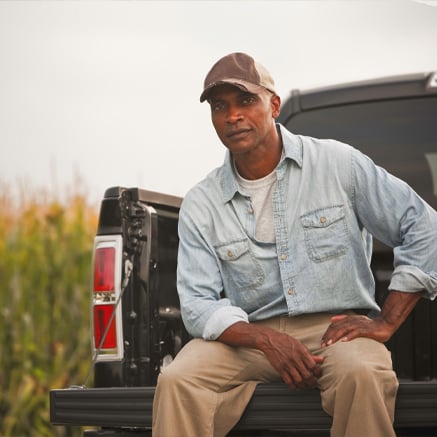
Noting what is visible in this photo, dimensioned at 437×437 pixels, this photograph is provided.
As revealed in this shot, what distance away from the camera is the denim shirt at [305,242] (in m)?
3.54

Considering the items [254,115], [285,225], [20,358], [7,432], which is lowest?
[7,432]

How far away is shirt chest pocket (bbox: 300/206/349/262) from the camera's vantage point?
3.59 metres

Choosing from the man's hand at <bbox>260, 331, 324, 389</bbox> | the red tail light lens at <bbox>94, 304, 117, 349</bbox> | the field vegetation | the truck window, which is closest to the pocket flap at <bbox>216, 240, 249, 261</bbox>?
the man's hand at <bbox>260, 331, 324, 389</bbox>

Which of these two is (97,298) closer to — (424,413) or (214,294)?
(214,294)

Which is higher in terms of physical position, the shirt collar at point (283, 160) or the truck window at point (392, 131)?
the truck window at point (392, 131)

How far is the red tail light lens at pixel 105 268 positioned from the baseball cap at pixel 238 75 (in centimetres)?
78

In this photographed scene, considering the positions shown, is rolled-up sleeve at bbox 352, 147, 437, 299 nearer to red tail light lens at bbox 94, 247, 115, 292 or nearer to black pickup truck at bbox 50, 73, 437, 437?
black pickup truck at bbox 50, 73, 437, 437

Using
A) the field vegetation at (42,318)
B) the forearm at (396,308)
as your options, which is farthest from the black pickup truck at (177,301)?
the field vegetation at (42,318)

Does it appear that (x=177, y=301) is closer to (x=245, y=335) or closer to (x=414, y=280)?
(x=245, y=335)

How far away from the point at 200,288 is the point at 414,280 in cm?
73

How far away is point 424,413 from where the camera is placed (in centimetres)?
324

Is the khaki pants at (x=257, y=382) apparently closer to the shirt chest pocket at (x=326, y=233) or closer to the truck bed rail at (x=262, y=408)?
the truck bed rail at (x=262, y=408)

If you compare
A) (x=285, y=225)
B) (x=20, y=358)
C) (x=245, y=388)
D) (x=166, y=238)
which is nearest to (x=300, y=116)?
(x=166, y=238)

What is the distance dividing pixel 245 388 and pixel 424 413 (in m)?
0.60
